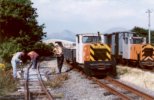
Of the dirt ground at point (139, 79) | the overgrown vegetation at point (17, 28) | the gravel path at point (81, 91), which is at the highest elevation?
the overgrown vegetation at point (17, 28)

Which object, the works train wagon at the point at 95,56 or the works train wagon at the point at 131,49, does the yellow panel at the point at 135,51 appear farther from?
the works train wagon at the point at 95,56

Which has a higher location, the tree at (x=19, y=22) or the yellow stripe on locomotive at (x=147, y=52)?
the tree at (x=19, y=22)

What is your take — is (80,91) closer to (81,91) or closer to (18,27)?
(81,91)

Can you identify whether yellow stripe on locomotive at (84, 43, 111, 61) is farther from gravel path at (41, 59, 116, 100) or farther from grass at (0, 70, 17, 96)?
grass at (0, 70, 17, 96)

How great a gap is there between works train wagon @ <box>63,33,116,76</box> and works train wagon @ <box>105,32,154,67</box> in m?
7.41

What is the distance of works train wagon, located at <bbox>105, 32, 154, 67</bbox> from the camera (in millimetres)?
33812

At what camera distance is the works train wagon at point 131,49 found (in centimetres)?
3381

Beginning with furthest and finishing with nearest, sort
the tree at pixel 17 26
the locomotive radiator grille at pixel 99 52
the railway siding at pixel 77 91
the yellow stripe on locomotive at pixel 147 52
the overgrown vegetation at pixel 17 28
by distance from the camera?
1. the tree at pixel 17 26
2. the overgrown vegetation at pixel 17 28
3. the yellow stripe on locomotive at pixel 147 52
4. the locomotive radiator grille at pixel 99 52
5. the railway siding at pixel 77 91

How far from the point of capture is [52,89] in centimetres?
1833

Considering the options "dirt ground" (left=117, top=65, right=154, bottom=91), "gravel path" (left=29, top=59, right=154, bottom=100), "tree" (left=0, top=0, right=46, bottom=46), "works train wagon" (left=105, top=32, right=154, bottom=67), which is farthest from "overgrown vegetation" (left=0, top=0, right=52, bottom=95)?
"gravel path" (left=29, top=59, right=154, bottom=100)

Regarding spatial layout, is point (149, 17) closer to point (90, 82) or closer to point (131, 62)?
point (131, 62)

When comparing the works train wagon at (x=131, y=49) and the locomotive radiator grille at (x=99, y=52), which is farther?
the works train wagon at (x=131, y=49)

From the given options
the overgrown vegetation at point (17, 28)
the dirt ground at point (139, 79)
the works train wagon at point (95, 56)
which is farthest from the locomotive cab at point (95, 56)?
the overgrown vegetation at point (17, 28)

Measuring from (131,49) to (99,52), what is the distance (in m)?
10.1
